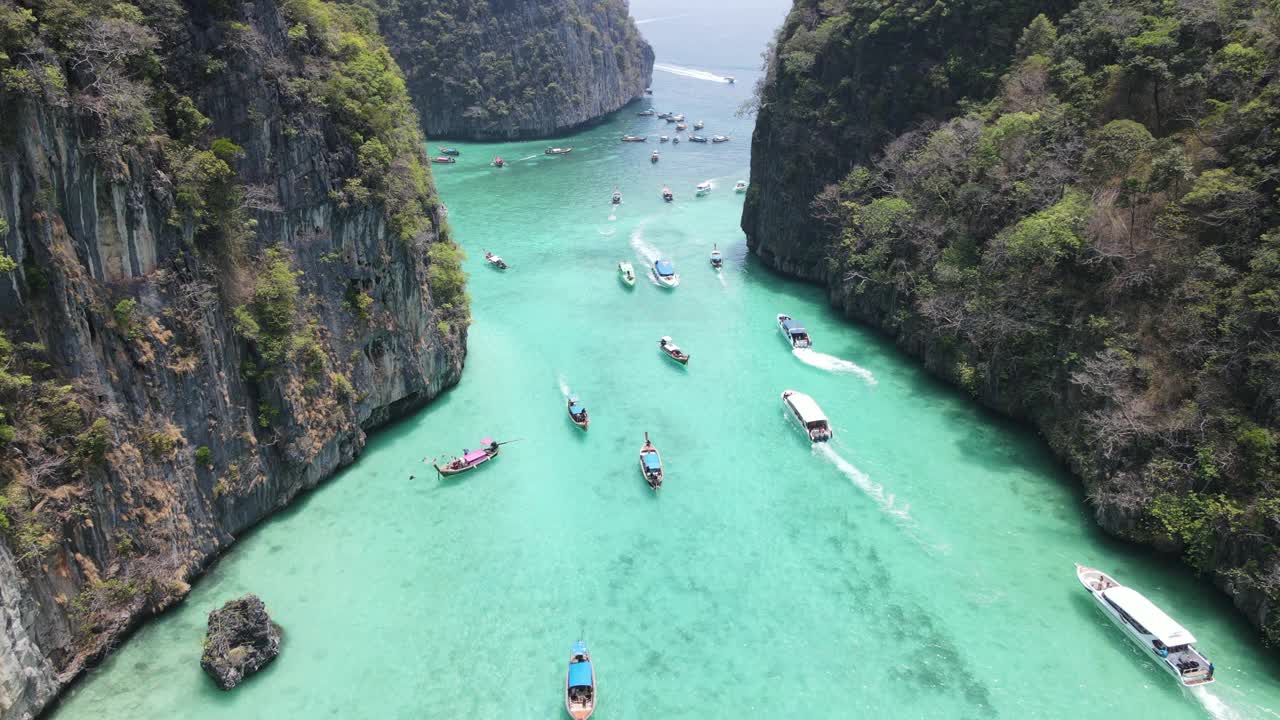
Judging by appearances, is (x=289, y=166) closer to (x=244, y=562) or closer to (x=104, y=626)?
(x=244, y=562)

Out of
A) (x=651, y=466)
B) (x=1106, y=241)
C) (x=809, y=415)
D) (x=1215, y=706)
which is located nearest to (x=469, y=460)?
(x=651, y=466)

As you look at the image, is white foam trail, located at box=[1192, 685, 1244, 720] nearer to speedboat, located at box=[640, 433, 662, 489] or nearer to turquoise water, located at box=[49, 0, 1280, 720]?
turquoise water, located at box=[49, 0, 1280, 720]

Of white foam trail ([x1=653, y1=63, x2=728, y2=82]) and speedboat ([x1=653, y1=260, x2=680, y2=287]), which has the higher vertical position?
white foam trail ([x1=653, y1=63, x2=728, y2=82])

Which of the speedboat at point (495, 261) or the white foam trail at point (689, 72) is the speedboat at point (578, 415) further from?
the white foam trail at point (689, 72)

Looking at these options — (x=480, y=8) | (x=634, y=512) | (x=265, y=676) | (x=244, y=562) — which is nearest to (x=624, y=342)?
(x=634, y=512)

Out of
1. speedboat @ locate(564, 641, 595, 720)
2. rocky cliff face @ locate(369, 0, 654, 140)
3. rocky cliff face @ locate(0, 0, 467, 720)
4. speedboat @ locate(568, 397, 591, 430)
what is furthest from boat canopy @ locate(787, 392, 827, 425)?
rocky cliff face @ locate(369, 0, 654, 140)
